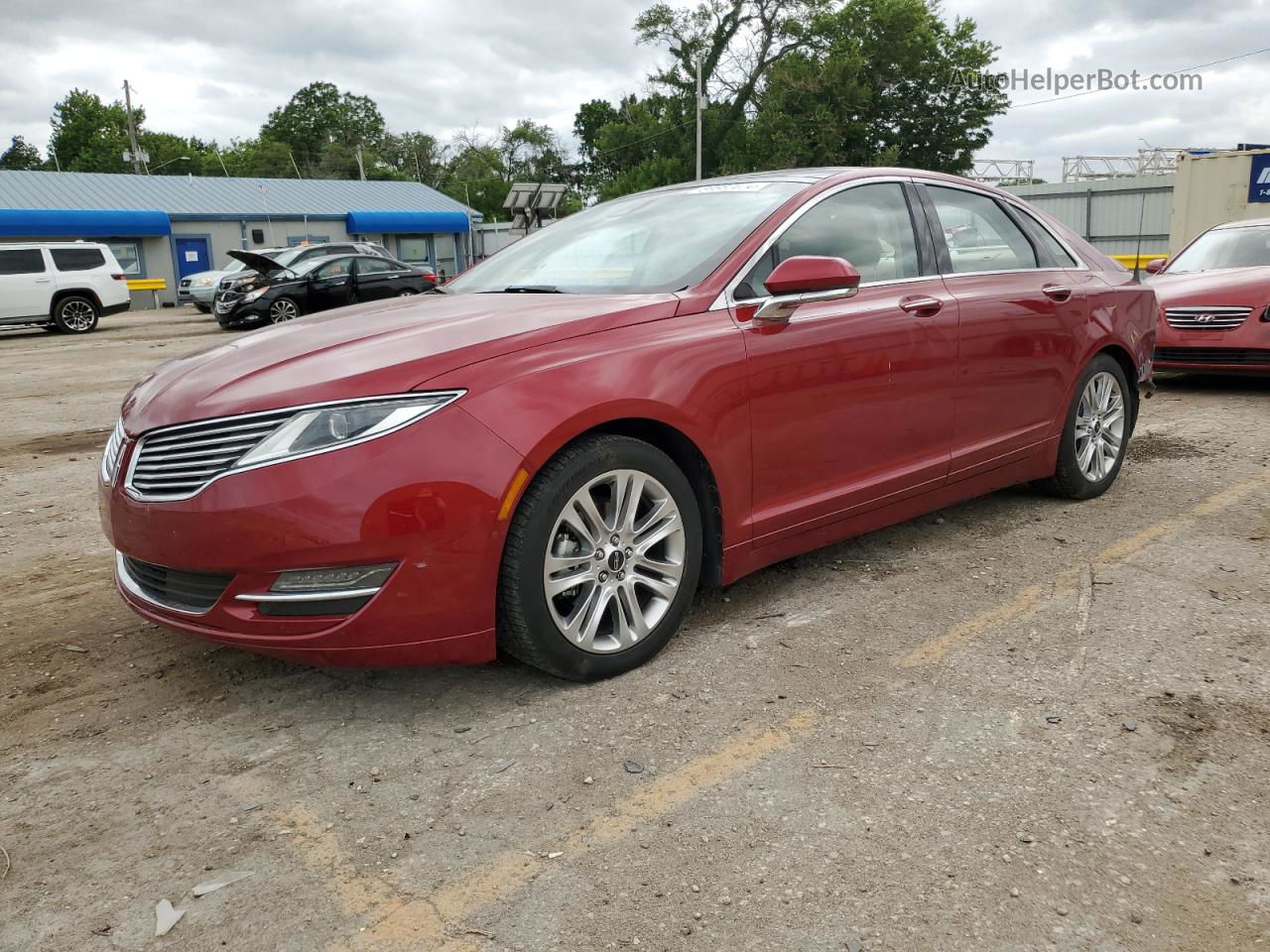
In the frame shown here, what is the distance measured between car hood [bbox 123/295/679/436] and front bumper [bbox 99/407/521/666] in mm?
203

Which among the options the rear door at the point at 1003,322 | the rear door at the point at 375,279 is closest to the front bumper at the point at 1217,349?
the rear door at the point at 1003,322

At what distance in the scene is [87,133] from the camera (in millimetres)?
89000

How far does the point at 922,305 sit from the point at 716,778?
2204 millimetres

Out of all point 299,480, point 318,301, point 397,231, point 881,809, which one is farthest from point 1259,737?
point 397,231

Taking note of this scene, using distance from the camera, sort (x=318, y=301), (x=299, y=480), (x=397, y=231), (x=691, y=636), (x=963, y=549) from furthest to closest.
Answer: (x=397, y=231), (x=318, y=301), (x=963, y=549), (x=691, y=636), (x=299, y=480)

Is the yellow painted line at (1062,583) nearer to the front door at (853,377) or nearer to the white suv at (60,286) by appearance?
the front door at (853,377)

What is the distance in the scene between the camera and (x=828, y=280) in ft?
11.2

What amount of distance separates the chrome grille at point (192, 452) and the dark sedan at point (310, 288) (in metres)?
16.0

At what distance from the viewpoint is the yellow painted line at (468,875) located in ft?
6.85

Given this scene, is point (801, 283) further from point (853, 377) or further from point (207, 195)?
point (207, 195)

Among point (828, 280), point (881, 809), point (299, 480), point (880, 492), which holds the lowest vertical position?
point (881, 809)

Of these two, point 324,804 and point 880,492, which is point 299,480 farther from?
point 880,492

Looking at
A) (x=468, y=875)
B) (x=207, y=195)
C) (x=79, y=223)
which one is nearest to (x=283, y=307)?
(x=468, y=875)

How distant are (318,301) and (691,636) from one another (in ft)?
55.2
